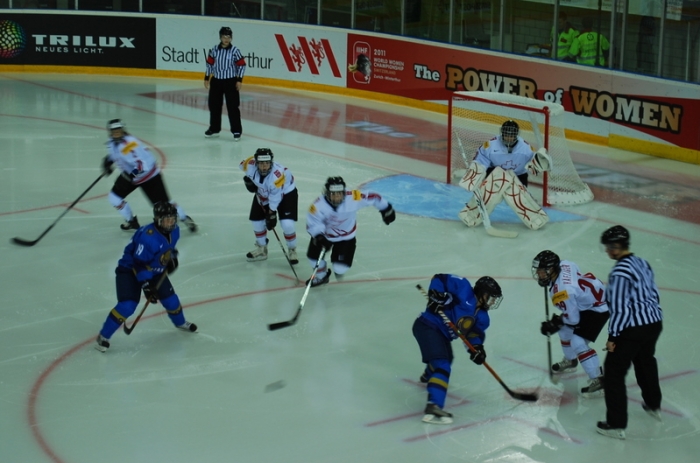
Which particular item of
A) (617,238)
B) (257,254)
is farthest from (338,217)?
(617,238)

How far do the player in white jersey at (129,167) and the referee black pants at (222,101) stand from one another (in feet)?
14.4

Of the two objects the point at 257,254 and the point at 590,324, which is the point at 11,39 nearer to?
the point at 257,254

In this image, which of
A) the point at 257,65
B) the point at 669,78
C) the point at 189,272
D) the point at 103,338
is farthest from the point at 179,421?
the point at 257,65

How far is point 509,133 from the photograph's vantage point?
10.2 m

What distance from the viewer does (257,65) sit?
1908cm

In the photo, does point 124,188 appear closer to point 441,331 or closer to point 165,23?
point 441,331

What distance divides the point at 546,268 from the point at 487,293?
1.26 ft

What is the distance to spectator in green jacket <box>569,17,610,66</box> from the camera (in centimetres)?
1434

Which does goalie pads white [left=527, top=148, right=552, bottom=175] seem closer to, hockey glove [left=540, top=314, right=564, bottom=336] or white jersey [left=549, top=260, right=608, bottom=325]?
white jersey [left=549, top=260, right=608, bottom=325]

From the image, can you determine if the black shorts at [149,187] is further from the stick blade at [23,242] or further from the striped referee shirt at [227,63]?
the striped referee shirt at [227,63]

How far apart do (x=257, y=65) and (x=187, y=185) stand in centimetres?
781

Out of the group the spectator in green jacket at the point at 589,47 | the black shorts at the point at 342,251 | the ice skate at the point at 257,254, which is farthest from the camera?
the spectator in green jacket at the point at 589,47

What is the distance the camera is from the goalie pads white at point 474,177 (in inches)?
408

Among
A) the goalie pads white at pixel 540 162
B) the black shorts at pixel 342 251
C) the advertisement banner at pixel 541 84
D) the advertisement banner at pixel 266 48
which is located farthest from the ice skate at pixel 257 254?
the advertisement banner at pixel 266 48
